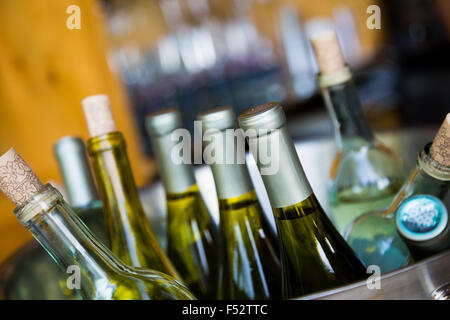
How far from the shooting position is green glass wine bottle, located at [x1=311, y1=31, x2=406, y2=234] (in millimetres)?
392

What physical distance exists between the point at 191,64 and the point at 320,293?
1815 mm

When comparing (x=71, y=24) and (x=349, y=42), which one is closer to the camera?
(x=71, y=24)

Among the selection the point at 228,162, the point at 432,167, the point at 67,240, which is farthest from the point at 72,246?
the point at 432,167

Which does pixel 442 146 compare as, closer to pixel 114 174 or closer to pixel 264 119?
pixel 264 119

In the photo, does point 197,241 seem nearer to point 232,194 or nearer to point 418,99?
point 232,194

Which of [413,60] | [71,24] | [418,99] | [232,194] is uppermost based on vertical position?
[71,24]

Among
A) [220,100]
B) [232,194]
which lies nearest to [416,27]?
[220,100]

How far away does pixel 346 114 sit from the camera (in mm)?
396

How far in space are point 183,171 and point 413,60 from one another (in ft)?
6.57

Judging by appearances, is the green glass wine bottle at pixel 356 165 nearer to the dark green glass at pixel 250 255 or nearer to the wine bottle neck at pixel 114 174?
the dark green glass at pixel 250 255

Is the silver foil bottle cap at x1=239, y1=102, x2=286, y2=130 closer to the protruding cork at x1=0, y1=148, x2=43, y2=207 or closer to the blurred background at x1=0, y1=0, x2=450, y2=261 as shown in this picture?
the protruding cork at x1=0, y1=148, x2=43, y2=207

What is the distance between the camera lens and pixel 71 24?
2.52ft

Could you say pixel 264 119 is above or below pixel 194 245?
above

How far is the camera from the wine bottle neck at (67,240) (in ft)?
0.80
